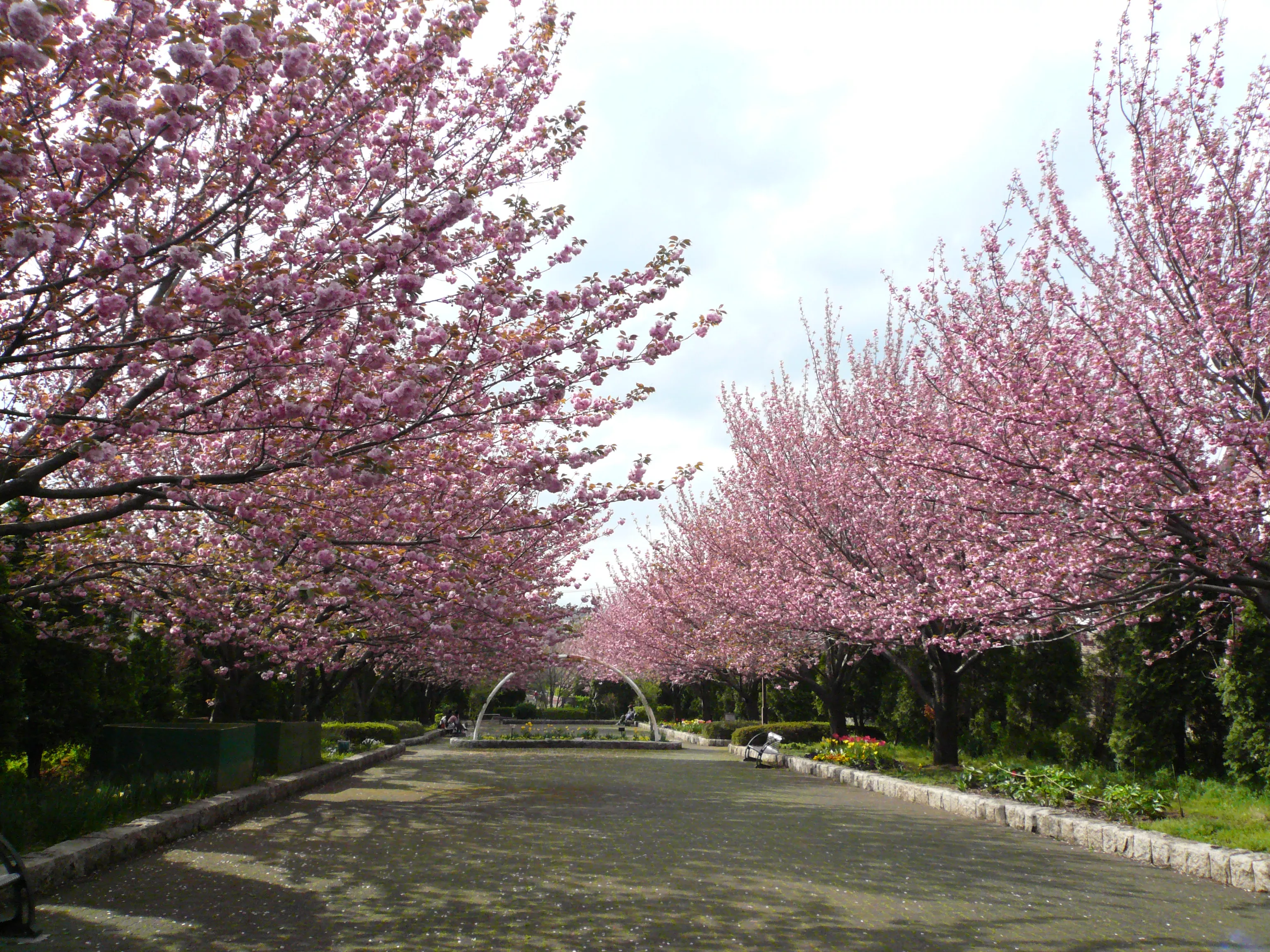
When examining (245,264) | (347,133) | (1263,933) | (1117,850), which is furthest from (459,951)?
(1117,850)

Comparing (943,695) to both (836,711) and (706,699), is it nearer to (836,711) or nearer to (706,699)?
(836,711)

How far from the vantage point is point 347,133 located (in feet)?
22.4

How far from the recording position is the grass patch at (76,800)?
7.09 metres

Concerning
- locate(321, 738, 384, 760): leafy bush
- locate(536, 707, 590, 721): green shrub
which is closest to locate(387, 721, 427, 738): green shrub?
locate(321, 738, 384, 760): leafy bush

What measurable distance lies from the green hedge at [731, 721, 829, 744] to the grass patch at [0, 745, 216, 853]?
17.7 m

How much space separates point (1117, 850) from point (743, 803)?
18.1 ft

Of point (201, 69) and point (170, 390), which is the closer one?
point (201, 69)

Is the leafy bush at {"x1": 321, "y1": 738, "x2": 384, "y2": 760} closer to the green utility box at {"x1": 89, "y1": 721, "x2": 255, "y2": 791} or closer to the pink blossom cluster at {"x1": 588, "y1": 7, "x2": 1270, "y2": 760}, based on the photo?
the green utility box at {"x1": 89, "y1": 721, "x2": 255, "y2": 791}

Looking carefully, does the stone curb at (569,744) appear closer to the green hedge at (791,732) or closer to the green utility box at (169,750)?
the green hedge at (791,732)

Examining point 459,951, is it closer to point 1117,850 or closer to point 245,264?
point 245,264

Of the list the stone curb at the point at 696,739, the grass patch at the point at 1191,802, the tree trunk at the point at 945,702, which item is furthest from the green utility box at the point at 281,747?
the stone curb at the point at 696,739

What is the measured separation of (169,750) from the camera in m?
10.5

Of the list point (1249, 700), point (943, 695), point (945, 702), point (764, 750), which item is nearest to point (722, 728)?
point (764, 750)

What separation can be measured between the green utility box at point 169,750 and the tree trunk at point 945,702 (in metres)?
11.3
